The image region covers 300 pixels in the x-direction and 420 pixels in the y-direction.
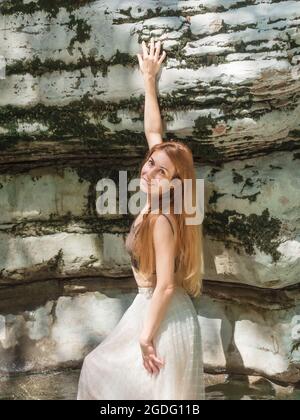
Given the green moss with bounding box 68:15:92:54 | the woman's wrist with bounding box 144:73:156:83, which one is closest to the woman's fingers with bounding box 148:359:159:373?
the woman's wrist with bounding box 144:73:156:83

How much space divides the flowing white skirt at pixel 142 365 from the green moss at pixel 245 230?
464 mm

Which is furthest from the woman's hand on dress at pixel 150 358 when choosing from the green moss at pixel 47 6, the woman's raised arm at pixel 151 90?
the green moss at pixel 47 6

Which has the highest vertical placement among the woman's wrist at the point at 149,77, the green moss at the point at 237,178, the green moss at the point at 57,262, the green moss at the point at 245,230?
the woman's wrist at the point at 149,77

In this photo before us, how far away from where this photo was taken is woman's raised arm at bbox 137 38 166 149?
3432 mm

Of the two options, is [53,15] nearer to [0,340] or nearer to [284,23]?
[284,23]

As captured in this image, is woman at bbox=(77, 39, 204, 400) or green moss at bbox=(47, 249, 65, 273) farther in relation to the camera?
green moss at bbox=(47, 249, 65, 273)

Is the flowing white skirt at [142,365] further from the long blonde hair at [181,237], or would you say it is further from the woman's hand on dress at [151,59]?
the woman's hand on dress at [151,59]

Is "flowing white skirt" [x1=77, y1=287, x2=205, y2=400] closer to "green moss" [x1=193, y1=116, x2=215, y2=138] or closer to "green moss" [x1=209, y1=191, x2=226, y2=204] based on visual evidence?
"green moss" [x1=209, y1=191, x2=226, y2=204]

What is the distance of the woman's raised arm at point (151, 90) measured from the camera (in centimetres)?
343

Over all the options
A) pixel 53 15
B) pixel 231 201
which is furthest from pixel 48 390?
pixel 53 15

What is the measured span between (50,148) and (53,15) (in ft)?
2.08

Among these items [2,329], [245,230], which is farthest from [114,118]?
[2,329]

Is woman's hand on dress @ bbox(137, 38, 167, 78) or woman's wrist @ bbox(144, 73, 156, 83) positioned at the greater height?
woman's hand on dress @ bbox(137, 38, 167, 78)

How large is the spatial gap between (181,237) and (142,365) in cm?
57
